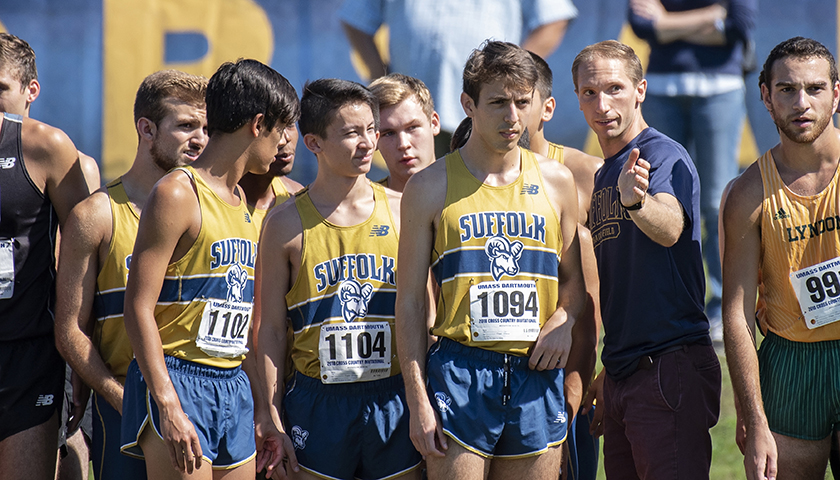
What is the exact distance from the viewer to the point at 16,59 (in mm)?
4051

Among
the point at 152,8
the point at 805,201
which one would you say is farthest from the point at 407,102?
the point at 152,8

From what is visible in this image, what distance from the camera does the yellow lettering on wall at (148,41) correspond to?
9078 millimetres

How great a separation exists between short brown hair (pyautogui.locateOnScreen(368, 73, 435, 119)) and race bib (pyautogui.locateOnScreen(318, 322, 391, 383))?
1356mm

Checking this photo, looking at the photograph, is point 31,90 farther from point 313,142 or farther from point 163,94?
point 313,142

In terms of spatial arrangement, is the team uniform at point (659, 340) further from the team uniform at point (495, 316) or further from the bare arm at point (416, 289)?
the bare arm at point (416, 289)

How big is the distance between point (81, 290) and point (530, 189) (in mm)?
1981

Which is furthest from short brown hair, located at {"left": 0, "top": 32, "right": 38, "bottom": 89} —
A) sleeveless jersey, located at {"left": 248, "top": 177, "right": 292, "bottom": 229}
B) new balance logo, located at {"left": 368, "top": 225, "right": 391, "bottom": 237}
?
new balance logo, located at {"left": 368, "top": 225, "right": 391, "bottom": 237}

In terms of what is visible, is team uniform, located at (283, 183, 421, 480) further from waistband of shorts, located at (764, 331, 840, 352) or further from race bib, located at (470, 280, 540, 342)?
waistband of shorts, located at (764, 331, 840, 352)

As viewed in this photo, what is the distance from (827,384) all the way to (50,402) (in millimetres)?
3492

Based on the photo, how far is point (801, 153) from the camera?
3752 mm

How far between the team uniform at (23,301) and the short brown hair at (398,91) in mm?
1724

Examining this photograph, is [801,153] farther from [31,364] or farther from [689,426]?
[31,364]

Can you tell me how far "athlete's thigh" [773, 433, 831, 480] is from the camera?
3.67m

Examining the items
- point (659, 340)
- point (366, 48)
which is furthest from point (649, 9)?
point (659, 340)
